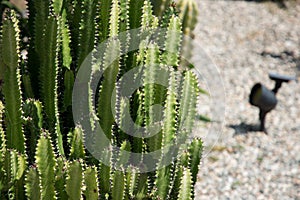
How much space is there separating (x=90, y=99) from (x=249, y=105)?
3462 mm

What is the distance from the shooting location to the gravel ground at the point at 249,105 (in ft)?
14.4

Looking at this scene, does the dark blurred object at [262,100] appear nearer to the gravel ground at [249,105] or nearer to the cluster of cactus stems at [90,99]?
the gravel ground at [249,105]

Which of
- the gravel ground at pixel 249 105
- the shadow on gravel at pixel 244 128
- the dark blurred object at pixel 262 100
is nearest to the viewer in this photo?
the gravel ground at pixel 249 105

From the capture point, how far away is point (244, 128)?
5273mm

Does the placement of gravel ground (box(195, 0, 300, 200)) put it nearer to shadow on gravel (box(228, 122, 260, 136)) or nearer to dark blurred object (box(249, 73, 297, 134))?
shadow on gravel (box(228, 122, 260, 136))

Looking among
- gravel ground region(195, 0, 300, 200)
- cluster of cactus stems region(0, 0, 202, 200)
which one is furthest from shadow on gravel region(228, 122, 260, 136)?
cluster of cactus stems region(0, 0, 202, 200)

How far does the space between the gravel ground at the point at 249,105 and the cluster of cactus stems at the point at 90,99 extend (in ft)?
5.27

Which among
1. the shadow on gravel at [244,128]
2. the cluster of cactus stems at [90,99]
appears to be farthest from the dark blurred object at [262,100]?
Result: the cluster of cactus stems at [90,99]

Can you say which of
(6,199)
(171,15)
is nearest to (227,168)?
(171,15)

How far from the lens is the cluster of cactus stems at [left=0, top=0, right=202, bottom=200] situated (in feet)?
7.52

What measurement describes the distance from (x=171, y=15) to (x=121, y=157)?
82 centimetres

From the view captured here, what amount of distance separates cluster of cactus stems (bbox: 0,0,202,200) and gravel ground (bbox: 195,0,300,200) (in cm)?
161

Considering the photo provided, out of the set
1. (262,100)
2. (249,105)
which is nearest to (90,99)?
(262,100)

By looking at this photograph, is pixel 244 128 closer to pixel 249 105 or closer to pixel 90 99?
pixel 249 105
